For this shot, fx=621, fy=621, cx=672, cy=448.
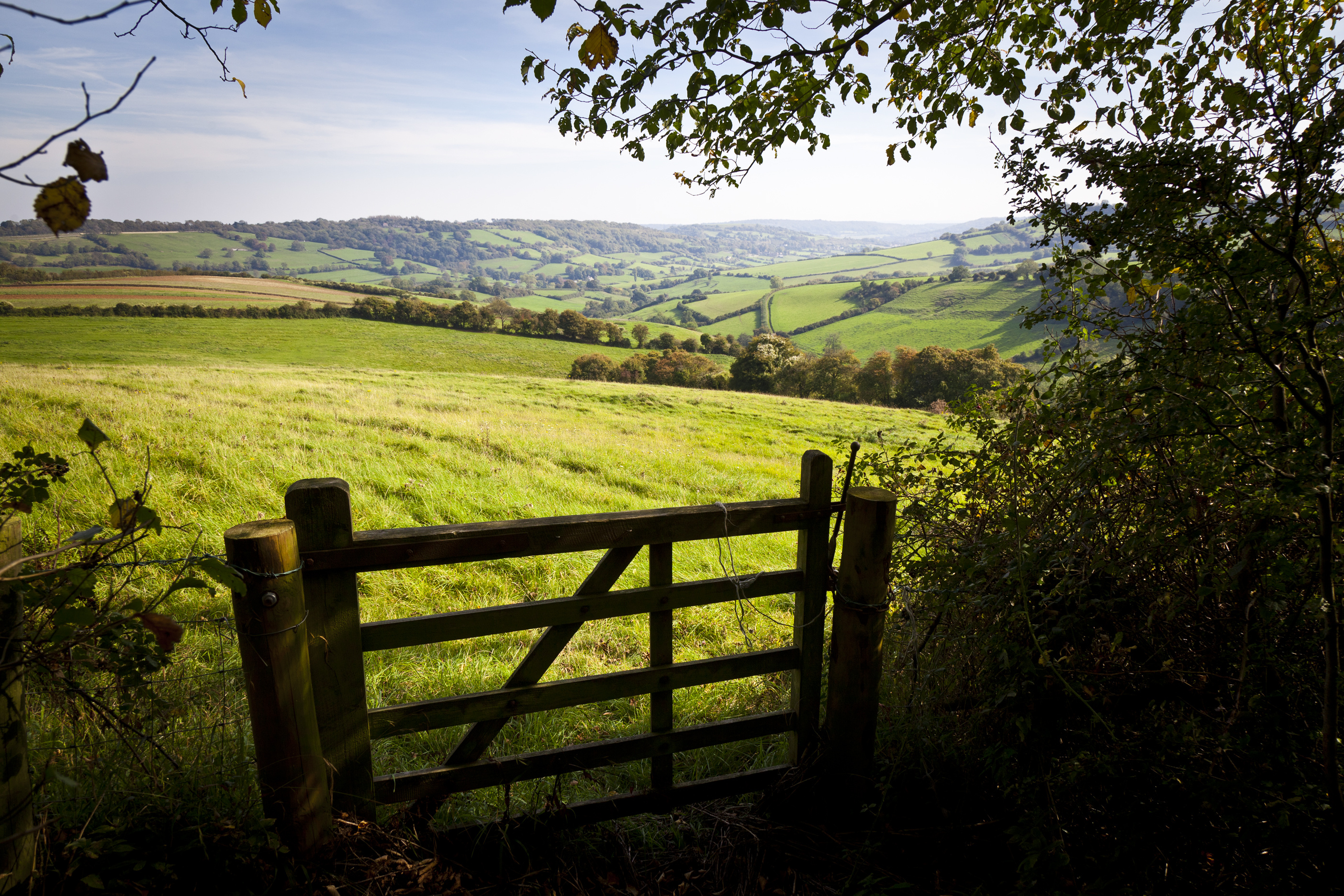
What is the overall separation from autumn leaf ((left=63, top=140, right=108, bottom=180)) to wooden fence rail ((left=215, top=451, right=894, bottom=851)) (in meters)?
1.18

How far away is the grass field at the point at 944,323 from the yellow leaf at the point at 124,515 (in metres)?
70.9

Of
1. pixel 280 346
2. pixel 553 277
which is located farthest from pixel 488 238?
pixel 280 346

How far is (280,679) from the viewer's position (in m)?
2.22

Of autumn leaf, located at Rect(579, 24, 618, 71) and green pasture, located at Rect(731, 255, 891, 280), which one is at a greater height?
green pasture, located at Rect(731, 255, 891, 280)

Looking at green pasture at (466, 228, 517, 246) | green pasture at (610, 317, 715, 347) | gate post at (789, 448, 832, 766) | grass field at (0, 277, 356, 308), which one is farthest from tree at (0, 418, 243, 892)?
green pasture at (466, 228, 517, 246)

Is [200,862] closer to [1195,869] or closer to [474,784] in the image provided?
[474,784]

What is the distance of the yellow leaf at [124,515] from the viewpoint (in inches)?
72.7

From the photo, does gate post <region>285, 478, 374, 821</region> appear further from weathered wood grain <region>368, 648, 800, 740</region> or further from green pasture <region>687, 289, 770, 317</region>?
green pasture <region>687, 289, 770, 317</region>

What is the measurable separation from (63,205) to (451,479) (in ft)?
27.5

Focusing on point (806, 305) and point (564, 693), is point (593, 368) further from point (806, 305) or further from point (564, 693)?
point (806, 305)

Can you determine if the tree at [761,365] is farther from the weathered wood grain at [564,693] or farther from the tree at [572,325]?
the weathered wood grain at [564,693]

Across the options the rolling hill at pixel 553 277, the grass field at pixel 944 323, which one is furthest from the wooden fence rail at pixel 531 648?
the grass field at pixel 944 323

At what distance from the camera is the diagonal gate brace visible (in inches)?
106

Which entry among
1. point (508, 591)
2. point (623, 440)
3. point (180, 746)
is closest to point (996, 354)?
point (623, 440)
